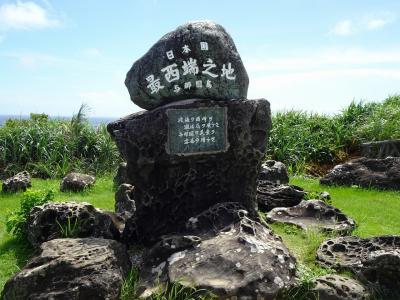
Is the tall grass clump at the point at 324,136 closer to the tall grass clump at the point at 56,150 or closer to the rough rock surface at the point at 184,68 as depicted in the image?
the tall grass clump at the point at 56,150

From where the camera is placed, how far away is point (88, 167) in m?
12.3

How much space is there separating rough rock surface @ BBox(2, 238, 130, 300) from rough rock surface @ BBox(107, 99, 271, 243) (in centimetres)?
130

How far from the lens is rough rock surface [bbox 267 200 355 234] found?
22.9 feet

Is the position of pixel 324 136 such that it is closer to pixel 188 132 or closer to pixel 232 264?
pixel 188 132

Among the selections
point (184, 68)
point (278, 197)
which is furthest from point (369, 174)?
point (184, 68)

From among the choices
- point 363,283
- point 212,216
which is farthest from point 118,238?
point 363,283

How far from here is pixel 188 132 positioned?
604 cm

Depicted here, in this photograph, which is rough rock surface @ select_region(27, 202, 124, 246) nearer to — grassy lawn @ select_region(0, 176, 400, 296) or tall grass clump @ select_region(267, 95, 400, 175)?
grassy lawn @ select_region(0, 176, 400, 296)

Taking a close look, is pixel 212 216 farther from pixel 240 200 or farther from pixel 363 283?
Result: pixel 363 283

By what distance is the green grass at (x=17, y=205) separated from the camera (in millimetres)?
5757

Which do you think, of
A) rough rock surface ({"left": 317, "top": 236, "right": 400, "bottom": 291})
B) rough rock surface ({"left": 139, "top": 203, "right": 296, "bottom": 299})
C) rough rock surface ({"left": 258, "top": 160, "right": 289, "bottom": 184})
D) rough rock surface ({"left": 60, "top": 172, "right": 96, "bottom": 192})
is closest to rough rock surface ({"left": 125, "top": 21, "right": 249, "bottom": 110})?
rough rock surface ({"left": 139, "top": 203, "right": 296, "bottom": 299})

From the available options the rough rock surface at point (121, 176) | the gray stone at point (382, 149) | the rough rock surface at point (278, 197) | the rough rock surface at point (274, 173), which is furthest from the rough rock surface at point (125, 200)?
the gray stone at point (382, 149)

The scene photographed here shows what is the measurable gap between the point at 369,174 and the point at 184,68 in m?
5.92

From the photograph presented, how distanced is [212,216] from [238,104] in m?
1.41
